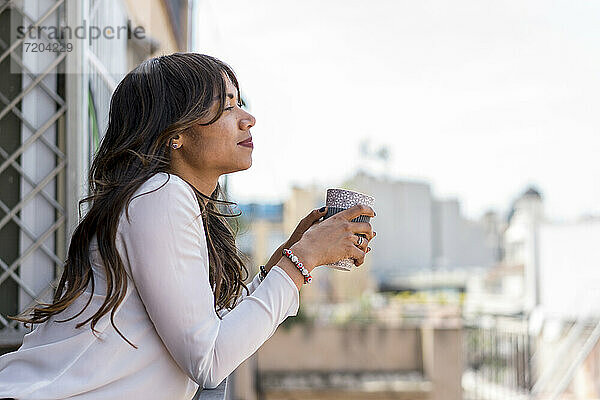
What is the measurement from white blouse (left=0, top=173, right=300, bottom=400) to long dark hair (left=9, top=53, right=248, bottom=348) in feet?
0.06

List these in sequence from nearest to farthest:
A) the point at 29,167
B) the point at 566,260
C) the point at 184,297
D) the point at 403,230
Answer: the point at 184,297
the point at 29,167
the point at 566,260
the point at 403,230

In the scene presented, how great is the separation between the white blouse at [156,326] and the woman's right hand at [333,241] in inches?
1.7

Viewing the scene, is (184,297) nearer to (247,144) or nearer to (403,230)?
(247,144)

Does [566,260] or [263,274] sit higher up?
[263,274]

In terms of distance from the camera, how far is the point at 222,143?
99cm

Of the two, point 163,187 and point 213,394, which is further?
point 213,394

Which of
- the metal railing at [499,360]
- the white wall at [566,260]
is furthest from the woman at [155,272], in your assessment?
the white wall at [566,260]

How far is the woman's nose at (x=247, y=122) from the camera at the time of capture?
3.31 ft

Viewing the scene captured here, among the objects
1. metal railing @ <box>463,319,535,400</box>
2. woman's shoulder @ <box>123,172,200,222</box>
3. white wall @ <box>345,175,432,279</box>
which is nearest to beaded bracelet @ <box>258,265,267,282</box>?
woman's shoulder @ <box>123,172,200,222</box>

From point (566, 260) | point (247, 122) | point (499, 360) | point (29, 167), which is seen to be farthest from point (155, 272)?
point (566, 260)

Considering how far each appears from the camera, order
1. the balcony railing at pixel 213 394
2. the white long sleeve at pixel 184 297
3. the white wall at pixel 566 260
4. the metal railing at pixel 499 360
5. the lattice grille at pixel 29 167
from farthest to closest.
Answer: the white wall at pixel 566 260, the metal railing at pixel 499 360, the lattice grille at pixel 29 167, the balcony railing at pixel 213 394, the white long sleeve at pixel 184 297

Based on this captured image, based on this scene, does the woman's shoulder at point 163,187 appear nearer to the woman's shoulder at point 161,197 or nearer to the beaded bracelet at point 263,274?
the woman's shoulder at point 161,197

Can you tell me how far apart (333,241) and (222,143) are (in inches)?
8.1

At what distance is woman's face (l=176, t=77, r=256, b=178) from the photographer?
99 centimetres
